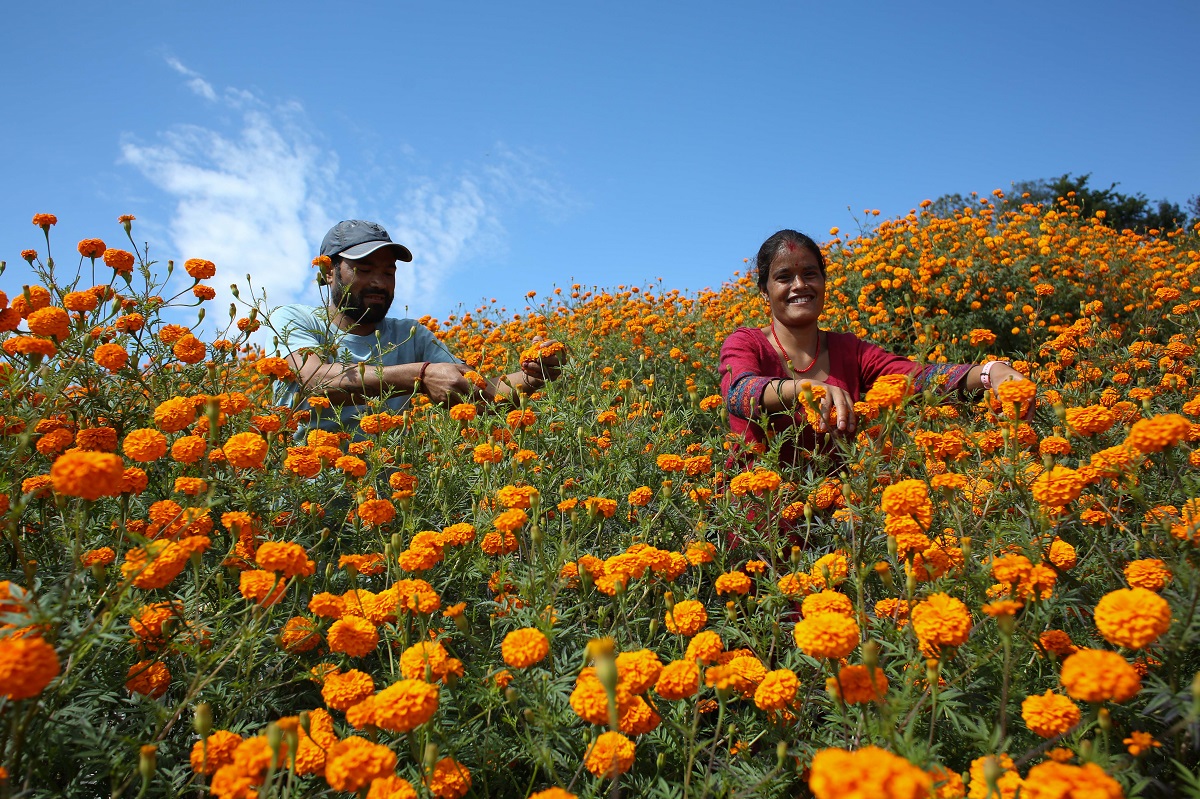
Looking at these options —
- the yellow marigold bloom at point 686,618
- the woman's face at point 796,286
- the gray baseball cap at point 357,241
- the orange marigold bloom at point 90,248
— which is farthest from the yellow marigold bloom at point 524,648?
the gray baseball cap at point 357,241

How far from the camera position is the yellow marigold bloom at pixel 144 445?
1634 millimetres

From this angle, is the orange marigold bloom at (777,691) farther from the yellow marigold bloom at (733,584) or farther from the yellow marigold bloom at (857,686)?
the yellow marigold bloom at (733,584)

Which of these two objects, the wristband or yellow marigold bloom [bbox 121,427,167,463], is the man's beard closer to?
yellow marigold bloom [bbox 121,427,167,463]

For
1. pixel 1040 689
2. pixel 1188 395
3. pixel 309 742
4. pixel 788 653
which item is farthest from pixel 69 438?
pixel 1188 395

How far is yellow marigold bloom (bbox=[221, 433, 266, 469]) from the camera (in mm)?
1745

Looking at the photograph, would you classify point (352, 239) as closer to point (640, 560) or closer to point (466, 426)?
point (466, 426)

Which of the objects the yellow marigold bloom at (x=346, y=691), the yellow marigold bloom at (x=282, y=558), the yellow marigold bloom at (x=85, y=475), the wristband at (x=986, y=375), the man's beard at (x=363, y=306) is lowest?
the yellow marigold bloom at (x=346, y=691)

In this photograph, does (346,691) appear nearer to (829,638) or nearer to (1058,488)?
(829,638)

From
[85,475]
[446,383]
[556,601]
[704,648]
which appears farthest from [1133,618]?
[446,383]

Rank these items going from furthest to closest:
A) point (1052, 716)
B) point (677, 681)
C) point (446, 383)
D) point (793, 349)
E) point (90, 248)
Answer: point (793, 349)
point (446, 383)
point (90, 248)
point (677, 681)
point (1052, 716)

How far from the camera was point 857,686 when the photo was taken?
114 cm

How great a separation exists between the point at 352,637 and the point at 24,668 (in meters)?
0.58

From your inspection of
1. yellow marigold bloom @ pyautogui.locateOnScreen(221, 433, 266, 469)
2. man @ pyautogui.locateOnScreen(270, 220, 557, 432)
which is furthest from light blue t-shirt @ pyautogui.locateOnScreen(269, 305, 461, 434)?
yellow marigold bloom @ pyautogui.locateOnScreen(221, 433, 266, 469)

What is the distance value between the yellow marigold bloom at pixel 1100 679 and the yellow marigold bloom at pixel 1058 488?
23.2 inches
